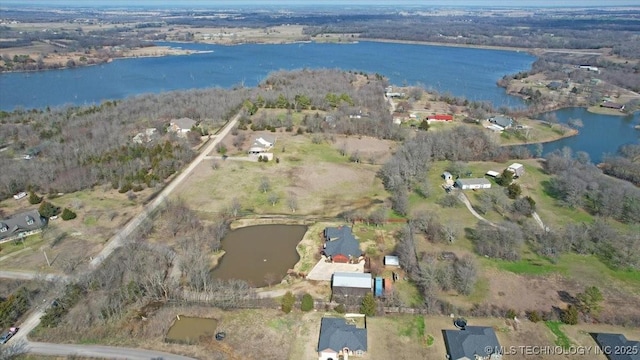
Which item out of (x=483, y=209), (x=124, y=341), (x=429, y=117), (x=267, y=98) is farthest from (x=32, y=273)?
(x=429, y=117)

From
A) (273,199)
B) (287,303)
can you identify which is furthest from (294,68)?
(287,303)

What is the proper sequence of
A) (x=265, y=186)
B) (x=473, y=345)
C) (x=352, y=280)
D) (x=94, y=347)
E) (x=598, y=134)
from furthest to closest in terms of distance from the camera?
1. (x=598, y=134)
2. (x=265, y=186)
3. (x=352, y=280)
4. (x=94, y=347)
5. (x=473, y=345)

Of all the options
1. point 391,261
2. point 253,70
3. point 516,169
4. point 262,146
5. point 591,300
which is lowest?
point 391,261

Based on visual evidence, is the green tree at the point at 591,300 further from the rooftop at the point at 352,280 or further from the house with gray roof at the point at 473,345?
the rooftop at the point at 352,280

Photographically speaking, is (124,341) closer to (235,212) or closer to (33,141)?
(235,212)

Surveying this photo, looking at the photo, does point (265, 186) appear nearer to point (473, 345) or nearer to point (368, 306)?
point (368, 306)

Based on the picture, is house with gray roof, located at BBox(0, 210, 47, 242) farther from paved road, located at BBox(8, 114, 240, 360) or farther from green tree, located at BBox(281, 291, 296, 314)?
green tree, located at BBox(281, 291, 296, 314)
